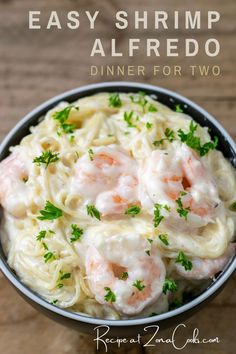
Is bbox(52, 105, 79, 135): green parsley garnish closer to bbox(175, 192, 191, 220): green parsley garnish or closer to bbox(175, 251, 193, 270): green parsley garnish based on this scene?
bbox(175, 192, 191, 220): green parsley garnish

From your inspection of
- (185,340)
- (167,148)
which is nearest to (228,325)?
(185,340)

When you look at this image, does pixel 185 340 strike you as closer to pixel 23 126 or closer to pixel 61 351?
pixel 61 351

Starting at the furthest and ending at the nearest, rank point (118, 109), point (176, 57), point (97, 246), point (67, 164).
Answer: point (176, 57)
point (118, 109)
point (67, 164)
point (97, 246)

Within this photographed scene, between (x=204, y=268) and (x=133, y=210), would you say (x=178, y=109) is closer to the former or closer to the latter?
(x=133, y=210)

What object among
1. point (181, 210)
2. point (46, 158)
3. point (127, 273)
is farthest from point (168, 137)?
point (127, 273)

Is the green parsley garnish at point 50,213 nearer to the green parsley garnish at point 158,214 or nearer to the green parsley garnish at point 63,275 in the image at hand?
the green parsley garnish at point 63,275

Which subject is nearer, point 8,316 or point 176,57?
point 8,316

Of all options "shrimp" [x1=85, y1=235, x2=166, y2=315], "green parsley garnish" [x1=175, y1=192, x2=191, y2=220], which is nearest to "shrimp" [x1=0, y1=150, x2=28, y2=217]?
"shrimp" [x1=85, y1=235, x2=166, y2=315]
